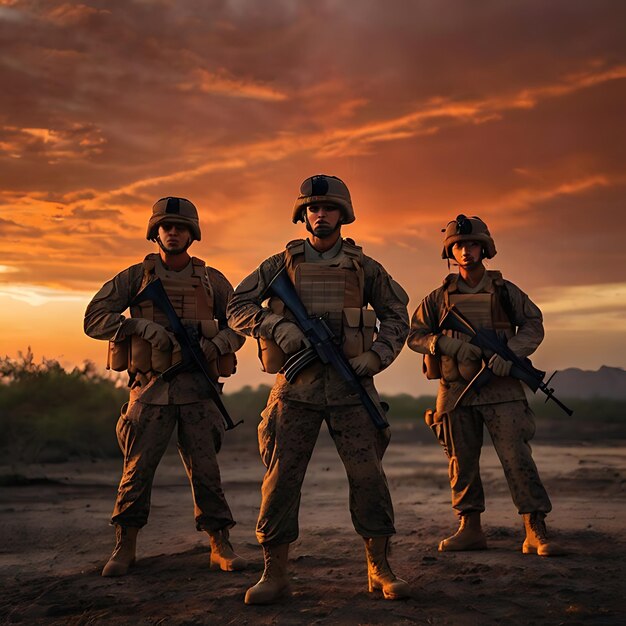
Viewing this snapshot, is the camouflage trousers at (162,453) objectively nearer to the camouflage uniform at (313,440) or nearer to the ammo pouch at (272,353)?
the camouflage uniform at (313,440)

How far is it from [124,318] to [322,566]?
2.51 m

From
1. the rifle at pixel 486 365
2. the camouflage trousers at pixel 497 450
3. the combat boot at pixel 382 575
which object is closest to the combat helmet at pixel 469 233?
the rifle at pixel 486 365

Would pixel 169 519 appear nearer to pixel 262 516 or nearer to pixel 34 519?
pixel 34 519

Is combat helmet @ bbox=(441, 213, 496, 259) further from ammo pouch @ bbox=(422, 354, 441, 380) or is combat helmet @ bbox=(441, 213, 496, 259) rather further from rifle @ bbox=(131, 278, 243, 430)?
rifle @ bbox=(131, 278, 243, 430)

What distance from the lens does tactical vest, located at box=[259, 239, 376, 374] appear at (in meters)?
5.46

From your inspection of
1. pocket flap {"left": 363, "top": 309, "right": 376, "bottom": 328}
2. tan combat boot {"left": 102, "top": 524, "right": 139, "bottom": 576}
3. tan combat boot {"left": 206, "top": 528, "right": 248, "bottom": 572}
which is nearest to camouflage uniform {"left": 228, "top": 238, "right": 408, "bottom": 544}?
pocket flap {"left": 363, "top": 309, "right": 376, "bottom": 328}

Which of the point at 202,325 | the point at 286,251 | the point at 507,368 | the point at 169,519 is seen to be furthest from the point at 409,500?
the point at 286,251

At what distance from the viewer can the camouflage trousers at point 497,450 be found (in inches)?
271

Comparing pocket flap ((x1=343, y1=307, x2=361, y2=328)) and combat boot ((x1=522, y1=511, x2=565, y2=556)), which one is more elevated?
pocket flap ((x1=343, y1=307, x2=361, y2=328))

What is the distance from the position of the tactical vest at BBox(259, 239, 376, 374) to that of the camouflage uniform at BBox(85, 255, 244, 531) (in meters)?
1.14

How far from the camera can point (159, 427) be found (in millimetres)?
6512

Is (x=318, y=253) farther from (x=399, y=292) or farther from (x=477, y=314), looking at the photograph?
(x=477, y=314)

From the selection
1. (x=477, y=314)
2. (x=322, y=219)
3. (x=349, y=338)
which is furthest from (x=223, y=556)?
(x=477, y=314)

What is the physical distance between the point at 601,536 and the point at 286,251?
4241mm
